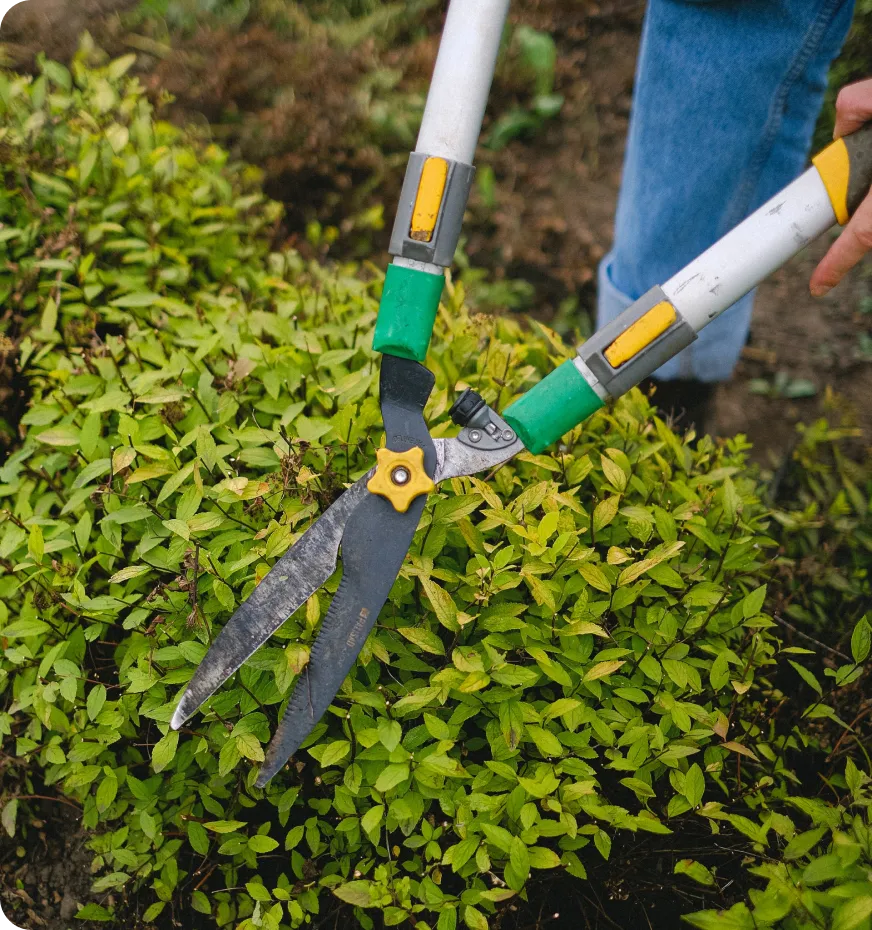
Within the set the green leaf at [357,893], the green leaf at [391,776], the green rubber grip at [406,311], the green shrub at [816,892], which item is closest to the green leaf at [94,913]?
the green leaf at [357,893]

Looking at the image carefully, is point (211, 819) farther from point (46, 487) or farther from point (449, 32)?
point (449, 32)

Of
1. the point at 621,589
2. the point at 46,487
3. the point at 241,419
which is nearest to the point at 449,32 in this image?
the point at 241,419

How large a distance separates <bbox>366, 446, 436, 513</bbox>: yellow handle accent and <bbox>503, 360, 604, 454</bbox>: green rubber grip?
0.74ft

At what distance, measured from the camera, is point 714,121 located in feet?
6.91

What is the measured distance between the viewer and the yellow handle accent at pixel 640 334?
4.98 ft

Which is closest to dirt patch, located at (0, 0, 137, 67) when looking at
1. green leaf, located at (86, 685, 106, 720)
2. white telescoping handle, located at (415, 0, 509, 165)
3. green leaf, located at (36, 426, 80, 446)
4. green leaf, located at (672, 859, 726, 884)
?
green leaf, located at (36, 426, 80, 446)

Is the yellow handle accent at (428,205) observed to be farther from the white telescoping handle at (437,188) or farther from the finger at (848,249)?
the finger at (848,249)

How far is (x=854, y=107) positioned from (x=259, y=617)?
5.23 feet

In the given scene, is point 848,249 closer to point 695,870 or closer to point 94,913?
point 695,870

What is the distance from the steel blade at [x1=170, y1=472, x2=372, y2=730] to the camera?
54.4 inches

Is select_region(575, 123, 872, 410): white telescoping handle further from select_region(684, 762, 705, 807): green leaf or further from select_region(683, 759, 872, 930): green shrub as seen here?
select_region(683, 759, 872, 930): green shrub

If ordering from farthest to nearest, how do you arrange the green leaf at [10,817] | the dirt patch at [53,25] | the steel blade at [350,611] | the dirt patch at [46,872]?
the dirt patch at [53,25] < the dirt patch at [46,872] < the green leaf at [10,817] < the steel blade at [350,611]

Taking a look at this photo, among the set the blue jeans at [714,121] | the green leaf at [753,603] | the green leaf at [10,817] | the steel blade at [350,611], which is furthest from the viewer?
the blue jeans at [714,121]

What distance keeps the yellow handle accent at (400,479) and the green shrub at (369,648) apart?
5.6 inches
